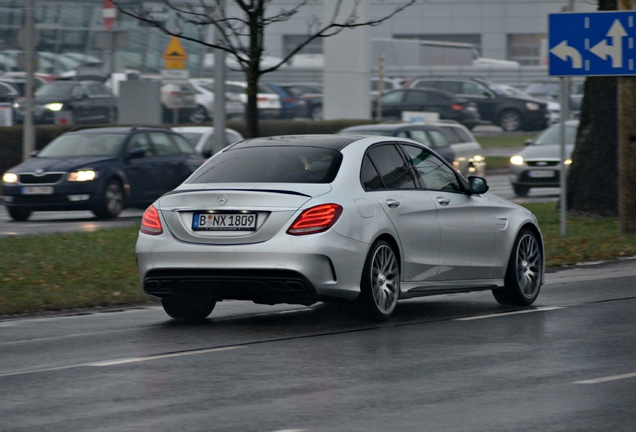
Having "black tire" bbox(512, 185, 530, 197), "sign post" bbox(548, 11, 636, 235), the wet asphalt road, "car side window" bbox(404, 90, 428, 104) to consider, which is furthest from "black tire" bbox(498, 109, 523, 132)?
the wet asphalt road

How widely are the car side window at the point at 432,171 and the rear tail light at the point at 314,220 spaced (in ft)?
5.40

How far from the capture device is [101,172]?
25.2 m

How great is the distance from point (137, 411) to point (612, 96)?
17452 mm

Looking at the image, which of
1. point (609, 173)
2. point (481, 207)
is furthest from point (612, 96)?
point (481, 207)

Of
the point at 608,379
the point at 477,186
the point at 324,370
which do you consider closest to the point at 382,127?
the point at 477,186

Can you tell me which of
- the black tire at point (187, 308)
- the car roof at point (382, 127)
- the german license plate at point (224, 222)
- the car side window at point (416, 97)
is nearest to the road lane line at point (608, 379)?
the german license plate at point (224, 222)

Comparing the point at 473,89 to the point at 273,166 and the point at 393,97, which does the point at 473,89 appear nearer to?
the point at 393,97

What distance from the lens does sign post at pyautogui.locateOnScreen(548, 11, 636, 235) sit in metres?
20.2

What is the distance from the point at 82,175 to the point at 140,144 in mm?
1877

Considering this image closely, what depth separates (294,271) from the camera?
35.4ft

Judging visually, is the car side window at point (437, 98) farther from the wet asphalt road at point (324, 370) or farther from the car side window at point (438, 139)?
the wet asphalt road at point (324, 370)

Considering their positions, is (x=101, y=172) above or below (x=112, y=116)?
below

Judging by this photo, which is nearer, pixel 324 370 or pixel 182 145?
pixel 324 370

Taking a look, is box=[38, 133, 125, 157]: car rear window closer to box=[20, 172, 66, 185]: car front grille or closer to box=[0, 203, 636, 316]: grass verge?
box=[20, 172, 66, 185]: car front grille
